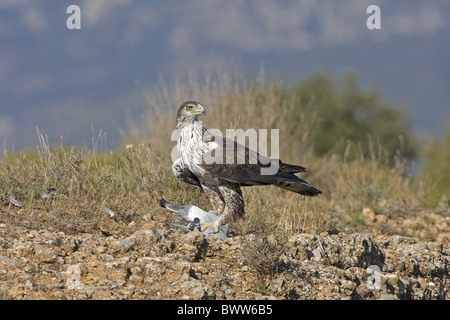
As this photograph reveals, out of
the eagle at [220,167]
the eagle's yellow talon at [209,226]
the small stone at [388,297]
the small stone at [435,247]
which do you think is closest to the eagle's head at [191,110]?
A: the eagle at [220,167]

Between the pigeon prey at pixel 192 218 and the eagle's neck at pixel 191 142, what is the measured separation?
1.71 ft

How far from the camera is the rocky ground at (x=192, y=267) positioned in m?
4.89

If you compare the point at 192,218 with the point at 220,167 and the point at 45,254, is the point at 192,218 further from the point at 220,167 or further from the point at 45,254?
the point at 45,254

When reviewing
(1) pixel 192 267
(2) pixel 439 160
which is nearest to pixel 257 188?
(1) pixel 192 267

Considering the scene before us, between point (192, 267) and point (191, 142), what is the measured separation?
1.55 m

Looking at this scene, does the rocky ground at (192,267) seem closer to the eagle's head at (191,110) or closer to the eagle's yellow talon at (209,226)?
the eagle's yellow talon at (209,226)

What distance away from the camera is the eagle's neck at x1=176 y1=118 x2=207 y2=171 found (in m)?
6.28

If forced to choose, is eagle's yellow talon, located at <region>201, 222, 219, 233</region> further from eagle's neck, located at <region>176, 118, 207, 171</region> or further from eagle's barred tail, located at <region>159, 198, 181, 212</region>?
eagle's neck, located at <region>176, 118, 207, 171</region>

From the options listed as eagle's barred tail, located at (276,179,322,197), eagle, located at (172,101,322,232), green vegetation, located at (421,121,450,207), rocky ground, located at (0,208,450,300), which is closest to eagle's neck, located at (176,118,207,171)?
eagle, located at (172,101,322,232)

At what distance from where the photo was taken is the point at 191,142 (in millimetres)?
6328

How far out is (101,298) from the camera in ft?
15.5

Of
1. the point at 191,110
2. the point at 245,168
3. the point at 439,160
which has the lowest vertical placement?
the point at 439,160

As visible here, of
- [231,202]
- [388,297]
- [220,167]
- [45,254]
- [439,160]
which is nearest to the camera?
[45,254]

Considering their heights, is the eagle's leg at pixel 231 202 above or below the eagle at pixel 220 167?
below
